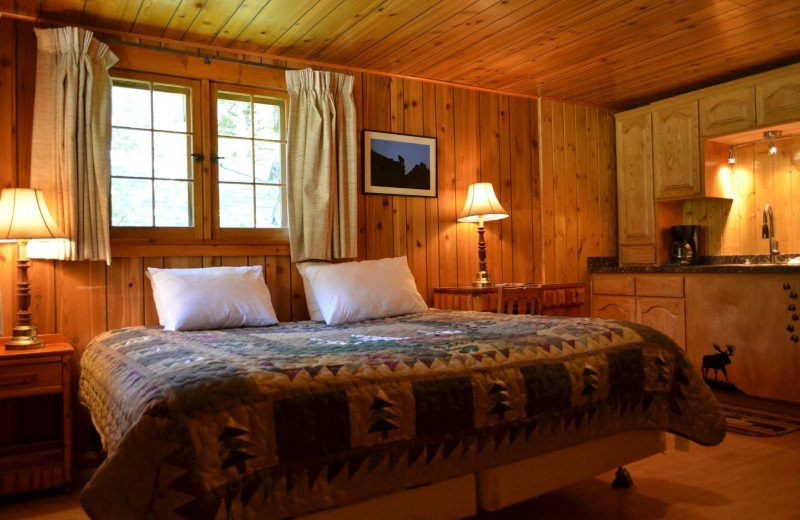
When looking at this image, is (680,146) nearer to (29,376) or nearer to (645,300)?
(645,300)

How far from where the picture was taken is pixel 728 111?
401 centimetres

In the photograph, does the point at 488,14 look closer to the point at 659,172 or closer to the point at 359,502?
the point at 659,172

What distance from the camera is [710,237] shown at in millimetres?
4496

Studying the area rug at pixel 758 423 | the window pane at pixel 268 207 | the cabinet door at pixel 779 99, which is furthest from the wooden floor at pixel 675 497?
the cabinet door at pixel 779 99

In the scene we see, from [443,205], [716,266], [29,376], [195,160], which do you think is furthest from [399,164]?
[29,376]

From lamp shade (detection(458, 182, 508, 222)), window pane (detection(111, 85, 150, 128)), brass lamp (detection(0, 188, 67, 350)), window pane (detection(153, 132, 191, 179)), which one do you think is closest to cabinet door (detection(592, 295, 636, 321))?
lamp shade (detection(458, 182, 508, 222))

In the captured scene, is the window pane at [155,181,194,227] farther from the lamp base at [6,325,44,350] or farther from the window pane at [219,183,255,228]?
the lamp base at [6,325,44,350]

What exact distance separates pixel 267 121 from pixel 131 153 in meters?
0.80

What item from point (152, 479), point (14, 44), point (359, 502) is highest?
point (14, 44)

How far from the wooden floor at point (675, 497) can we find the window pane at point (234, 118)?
6.64 ft

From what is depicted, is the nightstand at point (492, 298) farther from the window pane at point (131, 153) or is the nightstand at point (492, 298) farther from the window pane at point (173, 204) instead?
the window pane at point (131, 153)

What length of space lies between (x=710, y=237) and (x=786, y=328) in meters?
1.20

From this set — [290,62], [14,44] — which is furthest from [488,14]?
[14,44]

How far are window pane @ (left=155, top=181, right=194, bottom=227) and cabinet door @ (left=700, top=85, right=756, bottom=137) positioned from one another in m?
3.48
